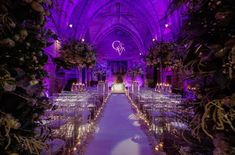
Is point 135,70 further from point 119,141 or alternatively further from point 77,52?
point 119,141

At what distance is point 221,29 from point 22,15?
1.35 metres

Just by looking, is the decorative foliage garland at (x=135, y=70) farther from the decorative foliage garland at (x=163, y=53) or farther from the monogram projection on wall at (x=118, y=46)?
the decorative foliage garland at (x=163, y=53)

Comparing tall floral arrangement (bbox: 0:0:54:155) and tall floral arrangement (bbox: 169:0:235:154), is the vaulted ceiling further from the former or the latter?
tall floral arrangement (bbox: 169:0:235:154)

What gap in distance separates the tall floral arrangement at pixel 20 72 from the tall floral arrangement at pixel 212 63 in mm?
992

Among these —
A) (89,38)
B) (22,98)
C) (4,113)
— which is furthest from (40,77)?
(89,38)

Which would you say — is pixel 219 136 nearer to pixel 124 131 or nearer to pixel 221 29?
pixel 221 29

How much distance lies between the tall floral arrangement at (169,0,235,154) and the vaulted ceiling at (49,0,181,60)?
37.3 ft

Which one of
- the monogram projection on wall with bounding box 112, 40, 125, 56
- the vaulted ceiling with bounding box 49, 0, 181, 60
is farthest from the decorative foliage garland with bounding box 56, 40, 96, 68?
the monogram projection on wall with bounding box 112, 40, 125, 56

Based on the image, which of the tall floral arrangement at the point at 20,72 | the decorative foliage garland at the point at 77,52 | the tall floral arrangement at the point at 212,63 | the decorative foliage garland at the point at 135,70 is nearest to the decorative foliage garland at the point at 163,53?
the decorative foliage garland at the point at 77,52

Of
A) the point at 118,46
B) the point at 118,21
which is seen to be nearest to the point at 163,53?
the point at 118,21

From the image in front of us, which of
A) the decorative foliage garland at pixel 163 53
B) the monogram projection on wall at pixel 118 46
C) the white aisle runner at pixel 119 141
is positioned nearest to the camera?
the white aisle runner at pixel 119 141

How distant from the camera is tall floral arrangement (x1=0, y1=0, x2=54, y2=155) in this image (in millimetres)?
1628

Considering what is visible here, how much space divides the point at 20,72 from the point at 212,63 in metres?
1.22

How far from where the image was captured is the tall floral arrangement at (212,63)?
1514mm
